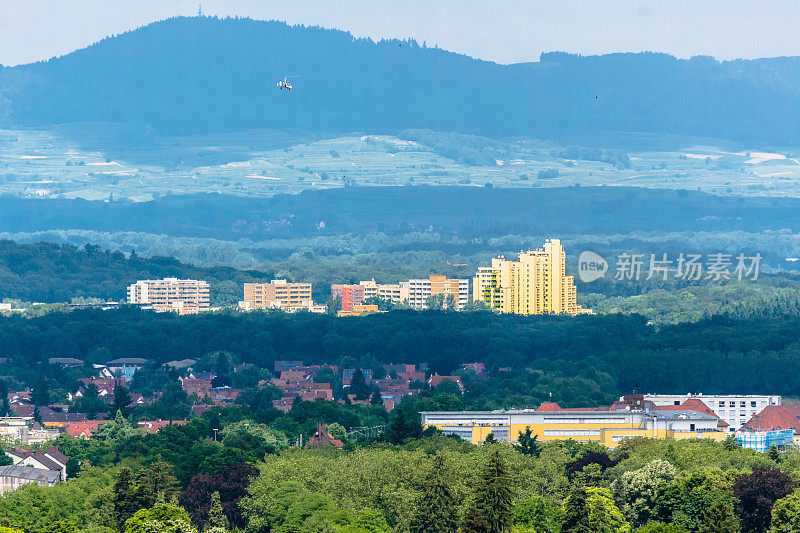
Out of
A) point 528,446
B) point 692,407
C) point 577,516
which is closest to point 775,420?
point 692,407

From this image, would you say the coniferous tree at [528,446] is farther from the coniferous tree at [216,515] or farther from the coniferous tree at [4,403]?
the coniferous tree at [4,403]

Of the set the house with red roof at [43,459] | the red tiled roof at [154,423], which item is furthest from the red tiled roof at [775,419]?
the house with red roof at [43,459]

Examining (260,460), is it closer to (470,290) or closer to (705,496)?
(705,496)

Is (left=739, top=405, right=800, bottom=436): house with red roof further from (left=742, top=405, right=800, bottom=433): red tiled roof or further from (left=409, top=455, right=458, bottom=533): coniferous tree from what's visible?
(left=409, top=455, right=458, bottom=533): coniferous tree

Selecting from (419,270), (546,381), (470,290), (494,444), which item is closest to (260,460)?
(494,444)

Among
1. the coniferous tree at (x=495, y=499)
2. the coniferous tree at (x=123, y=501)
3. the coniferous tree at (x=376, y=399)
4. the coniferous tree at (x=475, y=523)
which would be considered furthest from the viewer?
the coniferous tree at (x=376, y=399)

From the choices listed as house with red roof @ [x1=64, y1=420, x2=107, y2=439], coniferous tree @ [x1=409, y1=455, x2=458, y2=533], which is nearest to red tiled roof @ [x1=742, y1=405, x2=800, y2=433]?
house with red roof @ [x1=64, y1=420, x2=107, y2=439]
